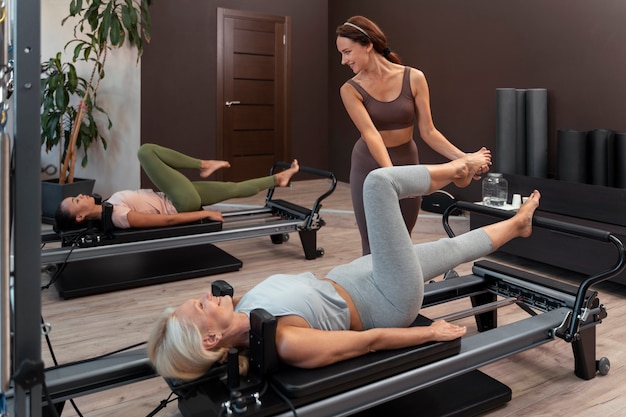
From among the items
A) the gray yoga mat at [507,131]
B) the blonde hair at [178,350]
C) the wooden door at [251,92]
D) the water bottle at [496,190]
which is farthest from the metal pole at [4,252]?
the wooden door at [251,92]

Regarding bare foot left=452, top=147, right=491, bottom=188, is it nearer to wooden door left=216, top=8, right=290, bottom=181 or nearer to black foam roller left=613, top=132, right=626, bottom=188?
black foam roller left=613, top=132, right=626, bottom=188

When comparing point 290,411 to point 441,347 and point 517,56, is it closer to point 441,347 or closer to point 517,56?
point 441,347

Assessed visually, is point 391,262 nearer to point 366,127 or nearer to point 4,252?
point 366,127

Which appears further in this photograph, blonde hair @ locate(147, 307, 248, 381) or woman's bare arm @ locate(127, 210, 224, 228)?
woman's bare arm @ locate(127, 210, 224, 228)

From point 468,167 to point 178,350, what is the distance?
41.1 inches

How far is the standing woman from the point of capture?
226 centimetres

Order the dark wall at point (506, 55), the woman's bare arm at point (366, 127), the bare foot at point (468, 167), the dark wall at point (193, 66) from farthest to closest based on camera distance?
the dark wall at point (193, 66), the dark wall at point (506, 55), the woman's bare arm at point (366, 127), the bare foot at point (468, 167)

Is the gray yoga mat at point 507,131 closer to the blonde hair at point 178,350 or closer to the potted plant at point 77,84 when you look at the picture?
the potted plant at point 77,84

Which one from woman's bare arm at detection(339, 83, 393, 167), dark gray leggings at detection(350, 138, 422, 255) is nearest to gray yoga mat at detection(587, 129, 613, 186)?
dark gray leggings at detection(350, 138, 422, 255)

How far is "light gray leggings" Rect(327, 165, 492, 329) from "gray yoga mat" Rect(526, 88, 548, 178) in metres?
2.36

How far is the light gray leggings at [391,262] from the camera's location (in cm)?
168

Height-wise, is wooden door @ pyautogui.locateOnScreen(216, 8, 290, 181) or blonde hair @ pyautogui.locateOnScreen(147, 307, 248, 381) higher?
wooden door @ pyautogui.locateOnScreen(216, 8, 290, 181)

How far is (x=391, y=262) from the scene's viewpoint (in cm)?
170

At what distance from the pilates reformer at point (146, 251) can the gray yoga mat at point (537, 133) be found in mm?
1418
